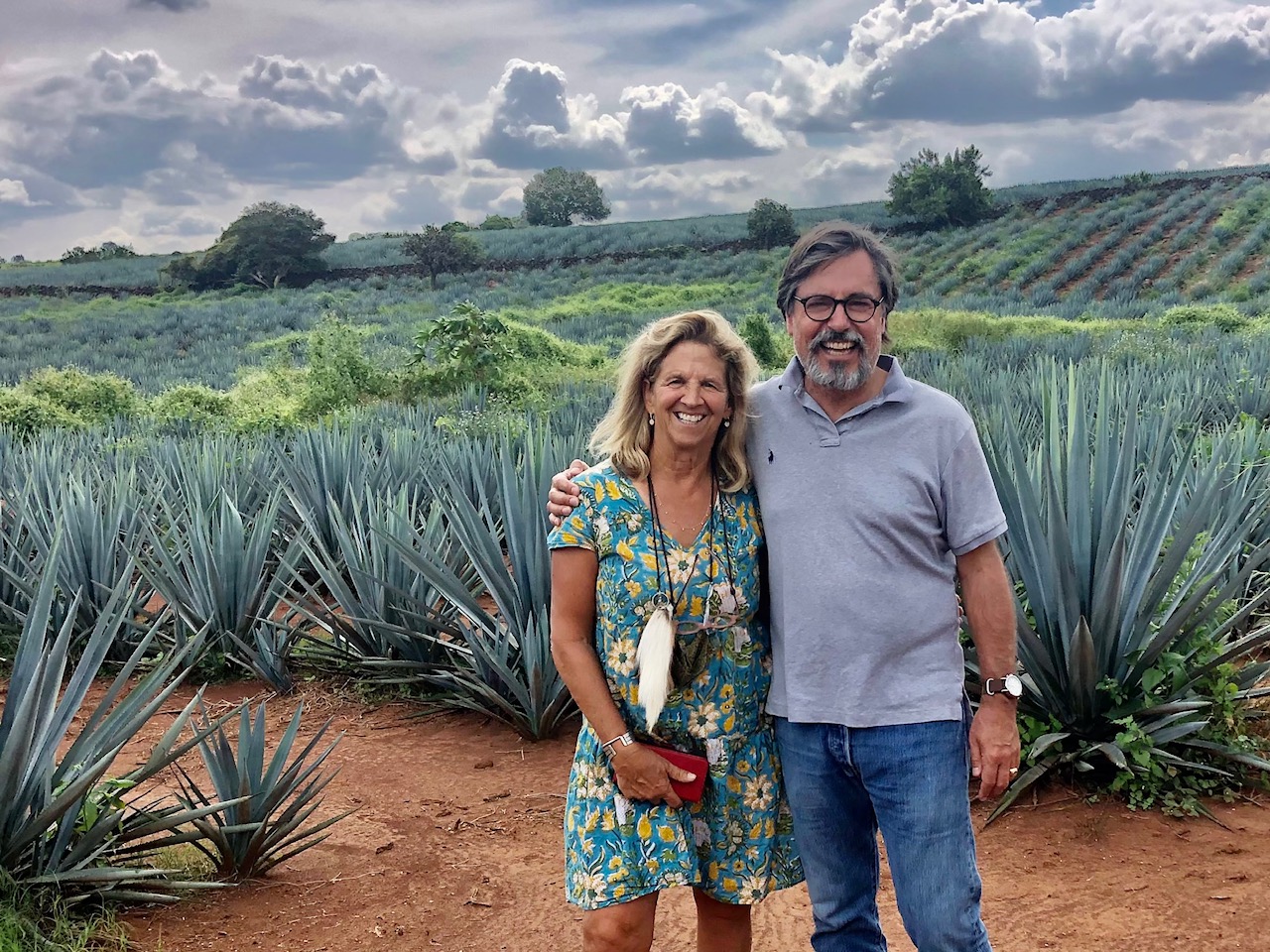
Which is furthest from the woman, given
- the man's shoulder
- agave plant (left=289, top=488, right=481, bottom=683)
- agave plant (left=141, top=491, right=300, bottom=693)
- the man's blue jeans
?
agave plant (left=141, top=491, right=300, bottom=693)

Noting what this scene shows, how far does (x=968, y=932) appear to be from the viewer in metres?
1.96

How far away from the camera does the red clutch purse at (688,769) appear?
2.03 metres

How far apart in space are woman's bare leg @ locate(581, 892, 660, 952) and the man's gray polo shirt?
472 mm

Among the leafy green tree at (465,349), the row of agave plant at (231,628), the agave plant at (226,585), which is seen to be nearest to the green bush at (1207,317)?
the leafy green tree at (465,349)

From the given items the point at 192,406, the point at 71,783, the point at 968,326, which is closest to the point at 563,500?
the point at 71,783

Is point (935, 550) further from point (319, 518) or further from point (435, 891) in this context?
point (319, 518)

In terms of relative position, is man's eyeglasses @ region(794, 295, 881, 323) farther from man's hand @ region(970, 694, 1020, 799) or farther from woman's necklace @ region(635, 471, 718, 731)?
man's hand @ region(970, 694, 1020, 799)

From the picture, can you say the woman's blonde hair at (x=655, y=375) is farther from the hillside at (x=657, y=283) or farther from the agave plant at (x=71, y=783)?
the hillside at (x=657, y=283)

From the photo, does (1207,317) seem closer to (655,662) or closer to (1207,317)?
(1207,317)

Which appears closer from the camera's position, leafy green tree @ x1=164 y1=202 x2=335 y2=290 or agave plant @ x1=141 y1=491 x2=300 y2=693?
agave plant @ x1=141 y1=491 x2=300 y2=693

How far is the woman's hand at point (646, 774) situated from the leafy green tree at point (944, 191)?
43266 mm

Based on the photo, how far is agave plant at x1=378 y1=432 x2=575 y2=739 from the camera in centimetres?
427

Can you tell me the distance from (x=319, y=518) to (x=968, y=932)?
5371 millimetres

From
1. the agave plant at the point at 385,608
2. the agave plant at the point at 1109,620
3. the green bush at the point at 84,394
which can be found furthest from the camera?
the green bush at the point at 84,394
